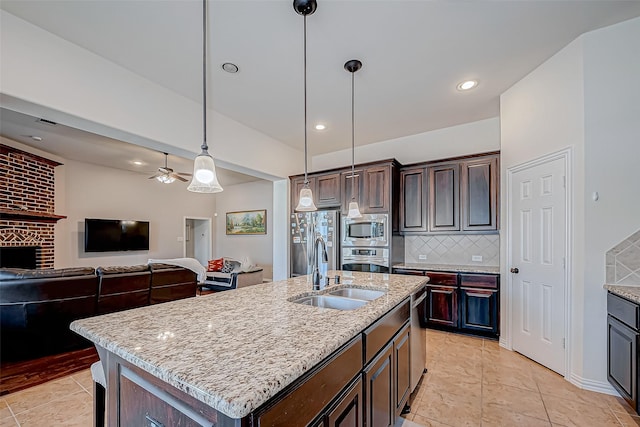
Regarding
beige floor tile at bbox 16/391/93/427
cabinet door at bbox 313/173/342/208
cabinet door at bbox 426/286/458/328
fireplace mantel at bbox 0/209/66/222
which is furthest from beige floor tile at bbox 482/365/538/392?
fireplace mantel at bbox 0/209/66/222

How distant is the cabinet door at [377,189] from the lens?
396cm

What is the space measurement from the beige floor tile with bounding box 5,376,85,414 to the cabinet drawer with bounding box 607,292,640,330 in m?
4.20

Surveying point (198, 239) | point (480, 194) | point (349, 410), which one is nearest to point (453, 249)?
point (480, 194)

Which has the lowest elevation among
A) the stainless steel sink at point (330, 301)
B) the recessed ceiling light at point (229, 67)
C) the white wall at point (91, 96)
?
the stainless steel sink at point (330, 301)

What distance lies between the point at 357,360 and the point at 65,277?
3513mm

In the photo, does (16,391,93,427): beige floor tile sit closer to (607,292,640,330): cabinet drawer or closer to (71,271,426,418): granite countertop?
(71,271,426,418): granite countertop

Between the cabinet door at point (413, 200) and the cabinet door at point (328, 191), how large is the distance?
966 millimetres

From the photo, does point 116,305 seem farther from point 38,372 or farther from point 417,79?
point 417,79

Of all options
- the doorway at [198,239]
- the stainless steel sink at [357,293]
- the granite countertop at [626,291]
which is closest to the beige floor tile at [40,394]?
the stainless steel sink at [357,293]

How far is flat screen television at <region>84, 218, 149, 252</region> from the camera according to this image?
6039mm

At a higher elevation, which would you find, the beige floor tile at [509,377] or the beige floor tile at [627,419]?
the beige floor tile at [627,419]

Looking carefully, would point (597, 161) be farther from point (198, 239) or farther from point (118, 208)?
point (198, 239)

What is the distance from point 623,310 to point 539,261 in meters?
0.81

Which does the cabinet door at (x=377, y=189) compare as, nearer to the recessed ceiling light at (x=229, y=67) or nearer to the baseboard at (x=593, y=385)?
the recessed ceiling light at (x=229, y=67)
